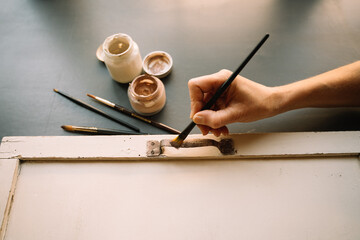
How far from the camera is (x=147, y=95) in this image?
758mm

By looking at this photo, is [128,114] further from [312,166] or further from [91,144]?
[312,166]

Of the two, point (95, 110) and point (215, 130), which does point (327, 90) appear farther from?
point (95, 110)

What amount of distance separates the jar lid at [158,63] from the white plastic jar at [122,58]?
0.05 m

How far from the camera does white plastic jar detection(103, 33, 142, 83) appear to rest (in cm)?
75

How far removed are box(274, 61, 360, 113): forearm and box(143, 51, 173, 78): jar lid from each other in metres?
0.39

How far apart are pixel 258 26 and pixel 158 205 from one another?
2.66ft

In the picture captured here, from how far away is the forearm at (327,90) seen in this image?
708 mm

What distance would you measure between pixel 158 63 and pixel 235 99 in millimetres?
370

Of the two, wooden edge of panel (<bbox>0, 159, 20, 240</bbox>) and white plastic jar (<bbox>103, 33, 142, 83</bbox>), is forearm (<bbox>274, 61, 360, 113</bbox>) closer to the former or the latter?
white plastic jar (<bbox>103, 33, 142, 83</bbox>)

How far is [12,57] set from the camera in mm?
947

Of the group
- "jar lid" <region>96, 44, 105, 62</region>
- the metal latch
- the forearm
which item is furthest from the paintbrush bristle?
"jar lid" <region>96, 44, 105, 62</region>

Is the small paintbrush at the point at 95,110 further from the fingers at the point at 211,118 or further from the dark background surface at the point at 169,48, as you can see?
the fingers at the point at 211,118

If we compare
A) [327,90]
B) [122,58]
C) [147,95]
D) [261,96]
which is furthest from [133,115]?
[327,90]

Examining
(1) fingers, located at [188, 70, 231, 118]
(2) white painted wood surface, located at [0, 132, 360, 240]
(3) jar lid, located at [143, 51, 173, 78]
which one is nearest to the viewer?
(2) white painted wood surface, located at [0, 132, 360, 240]
